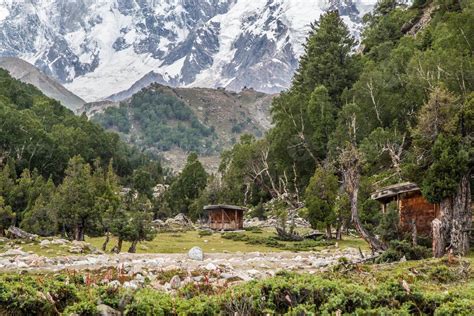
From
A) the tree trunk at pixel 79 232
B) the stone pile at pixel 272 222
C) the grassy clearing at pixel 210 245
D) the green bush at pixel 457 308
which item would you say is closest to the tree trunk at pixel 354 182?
the grassy clearing at pixel 210 245

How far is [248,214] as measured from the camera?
65812 millimetres

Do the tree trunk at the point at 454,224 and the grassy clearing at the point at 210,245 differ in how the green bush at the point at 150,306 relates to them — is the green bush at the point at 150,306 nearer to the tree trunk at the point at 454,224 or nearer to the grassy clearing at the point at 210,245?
the tree trunk at the point at 454,224

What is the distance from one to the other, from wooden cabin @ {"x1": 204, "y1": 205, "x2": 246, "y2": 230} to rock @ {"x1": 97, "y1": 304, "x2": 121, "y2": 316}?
1670 inches

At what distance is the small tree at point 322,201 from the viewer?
3594cm

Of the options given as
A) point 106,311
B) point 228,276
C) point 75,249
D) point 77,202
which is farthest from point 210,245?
point 106,311

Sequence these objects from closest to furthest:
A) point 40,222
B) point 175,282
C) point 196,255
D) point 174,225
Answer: point 175,282
point 196,255
point 40,222
point 174,225

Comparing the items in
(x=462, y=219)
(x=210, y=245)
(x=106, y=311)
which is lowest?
(x=210, y=245)

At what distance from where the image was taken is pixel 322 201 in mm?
36094

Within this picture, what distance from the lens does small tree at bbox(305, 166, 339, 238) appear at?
35.9m

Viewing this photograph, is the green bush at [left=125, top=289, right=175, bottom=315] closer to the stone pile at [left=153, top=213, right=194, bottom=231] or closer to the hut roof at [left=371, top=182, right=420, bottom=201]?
the hut roof at [left=371, top=182, right=420, bottom=201]

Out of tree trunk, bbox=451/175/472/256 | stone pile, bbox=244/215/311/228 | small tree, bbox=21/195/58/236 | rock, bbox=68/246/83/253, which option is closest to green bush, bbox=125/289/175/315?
tree trunk, bbox=451/175/472/256

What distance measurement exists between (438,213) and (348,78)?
4657cm

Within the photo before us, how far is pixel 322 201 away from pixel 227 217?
1864cm

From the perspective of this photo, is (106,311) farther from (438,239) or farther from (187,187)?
(187,187)
